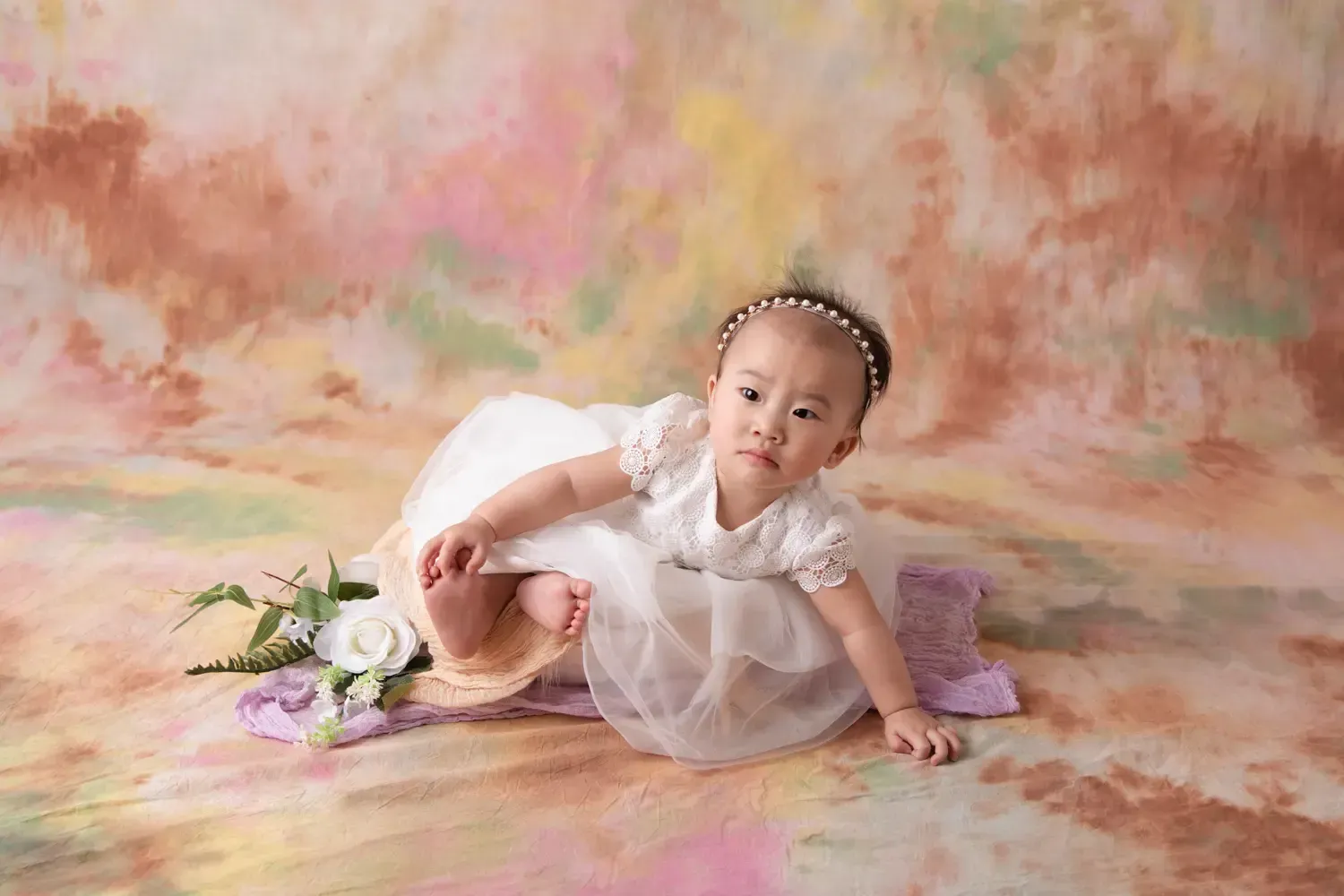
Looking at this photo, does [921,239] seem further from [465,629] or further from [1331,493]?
[465,629]

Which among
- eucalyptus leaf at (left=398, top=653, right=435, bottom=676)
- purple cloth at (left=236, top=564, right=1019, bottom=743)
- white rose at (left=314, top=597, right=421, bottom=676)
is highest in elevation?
white rose at (left=314, top=597, right=421, bottom=676)

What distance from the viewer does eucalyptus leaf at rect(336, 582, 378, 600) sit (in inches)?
82.7

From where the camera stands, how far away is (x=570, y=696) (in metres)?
1.94

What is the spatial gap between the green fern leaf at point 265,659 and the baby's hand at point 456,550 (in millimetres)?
316

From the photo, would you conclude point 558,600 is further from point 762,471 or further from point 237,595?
point 237,595

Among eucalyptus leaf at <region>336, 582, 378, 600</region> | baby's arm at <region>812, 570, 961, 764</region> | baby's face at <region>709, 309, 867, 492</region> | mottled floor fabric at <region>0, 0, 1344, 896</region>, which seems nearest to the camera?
baby's face at <region>709, 309, 867, 492</region>

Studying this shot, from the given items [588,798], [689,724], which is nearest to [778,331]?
[689,724]

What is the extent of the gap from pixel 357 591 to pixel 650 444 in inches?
23.9

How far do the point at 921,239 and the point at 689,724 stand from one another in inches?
73.0

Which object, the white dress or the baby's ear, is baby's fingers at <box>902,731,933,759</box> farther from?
the baby's ear

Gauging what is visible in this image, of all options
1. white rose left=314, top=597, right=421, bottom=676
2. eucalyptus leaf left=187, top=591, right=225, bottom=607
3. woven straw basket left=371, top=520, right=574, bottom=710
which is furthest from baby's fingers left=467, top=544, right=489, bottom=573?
eucalyptus leaf left=187, top=591, right=225, bottom=607

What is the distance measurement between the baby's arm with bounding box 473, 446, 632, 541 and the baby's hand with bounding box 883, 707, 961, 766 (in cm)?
56

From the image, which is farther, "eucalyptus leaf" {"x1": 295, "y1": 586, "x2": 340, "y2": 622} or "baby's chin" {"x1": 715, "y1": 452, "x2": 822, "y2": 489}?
"eucalyptus leaf" {"x1": 295, "y1": 586, "x2": 340, "y2": 622}

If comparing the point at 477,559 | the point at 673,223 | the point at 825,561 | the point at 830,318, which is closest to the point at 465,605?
the point at 477,559
